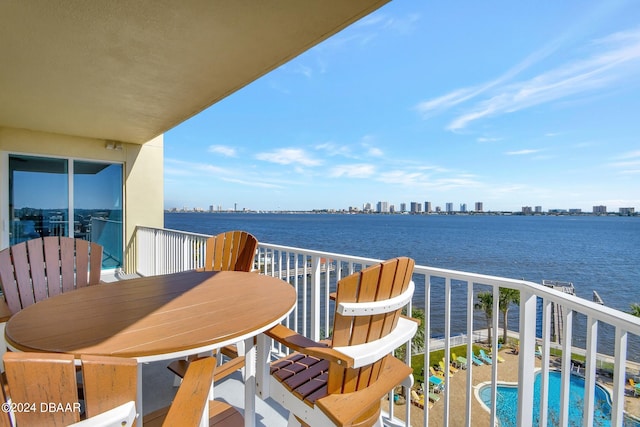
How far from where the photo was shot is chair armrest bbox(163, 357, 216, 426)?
0.87m

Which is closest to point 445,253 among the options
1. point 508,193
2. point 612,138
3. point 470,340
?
point 508,193

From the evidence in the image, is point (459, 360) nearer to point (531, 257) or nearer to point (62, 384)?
point (62, 384)

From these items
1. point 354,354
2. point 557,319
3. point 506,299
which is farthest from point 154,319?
point 506,299

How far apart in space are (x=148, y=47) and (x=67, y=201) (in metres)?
4.36

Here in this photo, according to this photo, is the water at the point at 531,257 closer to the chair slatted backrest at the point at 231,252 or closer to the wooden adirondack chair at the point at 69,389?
the chair slatted backrest at the point at 231,252

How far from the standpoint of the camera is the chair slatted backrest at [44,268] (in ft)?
6.51

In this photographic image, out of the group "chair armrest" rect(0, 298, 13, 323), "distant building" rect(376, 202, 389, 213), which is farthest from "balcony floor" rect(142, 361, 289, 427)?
"distant building" rect(376, 202, 389, 213)

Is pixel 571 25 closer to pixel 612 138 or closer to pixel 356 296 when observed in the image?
pixel 356 296

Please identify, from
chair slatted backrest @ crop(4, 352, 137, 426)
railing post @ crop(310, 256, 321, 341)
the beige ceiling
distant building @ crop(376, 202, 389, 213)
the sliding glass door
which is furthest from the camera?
distant building @ crop(376, 202, 389, 213)

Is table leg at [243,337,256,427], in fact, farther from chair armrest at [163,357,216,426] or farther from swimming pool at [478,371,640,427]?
swimming pool at [478,371,640,427]

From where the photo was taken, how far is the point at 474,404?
37.6 feet

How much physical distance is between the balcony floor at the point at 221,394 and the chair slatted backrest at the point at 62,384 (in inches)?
62.4

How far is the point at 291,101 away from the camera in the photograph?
14.1m

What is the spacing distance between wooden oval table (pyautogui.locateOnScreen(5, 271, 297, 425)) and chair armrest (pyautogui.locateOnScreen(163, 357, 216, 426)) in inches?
3.3
